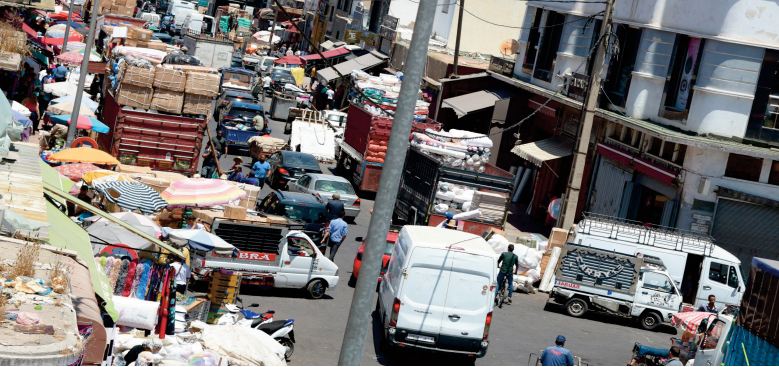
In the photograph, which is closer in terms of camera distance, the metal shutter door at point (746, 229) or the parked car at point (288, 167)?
the metal shutter door at point (746, 229)

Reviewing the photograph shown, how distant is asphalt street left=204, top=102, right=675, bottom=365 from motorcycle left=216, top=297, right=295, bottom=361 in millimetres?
302

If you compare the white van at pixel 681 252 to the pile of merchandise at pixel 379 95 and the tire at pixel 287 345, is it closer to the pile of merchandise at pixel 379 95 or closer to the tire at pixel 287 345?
the tire at pixel 287 345

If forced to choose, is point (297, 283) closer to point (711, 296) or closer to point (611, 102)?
point (711, 296)

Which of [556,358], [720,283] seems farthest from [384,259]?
[720,283]

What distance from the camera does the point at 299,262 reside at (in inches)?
894

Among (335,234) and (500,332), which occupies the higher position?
(335,234)

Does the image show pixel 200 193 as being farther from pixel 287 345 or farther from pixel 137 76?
pixel 287 345

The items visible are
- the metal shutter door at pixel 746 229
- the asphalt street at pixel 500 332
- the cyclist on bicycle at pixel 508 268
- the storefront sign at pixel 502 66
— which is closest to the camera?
the asphalt street at pixel 500 332

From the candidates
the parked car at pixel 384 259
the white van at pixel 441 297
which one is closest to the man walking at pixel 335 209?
the parked car at pixel 384 259

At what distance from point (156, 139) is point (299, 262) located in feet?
33.8

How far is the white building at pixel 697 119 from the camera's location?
30.1m

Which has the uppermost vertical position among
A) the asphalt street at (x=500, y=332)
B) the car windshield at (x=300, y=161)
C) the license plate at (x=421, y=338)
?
the car windshield at (x=300, y=161)

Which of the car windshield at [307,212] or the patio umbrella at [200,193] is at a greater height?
the patio umbrella at [200,193]

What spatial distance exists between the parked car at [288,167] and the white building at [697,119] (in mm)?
9083
